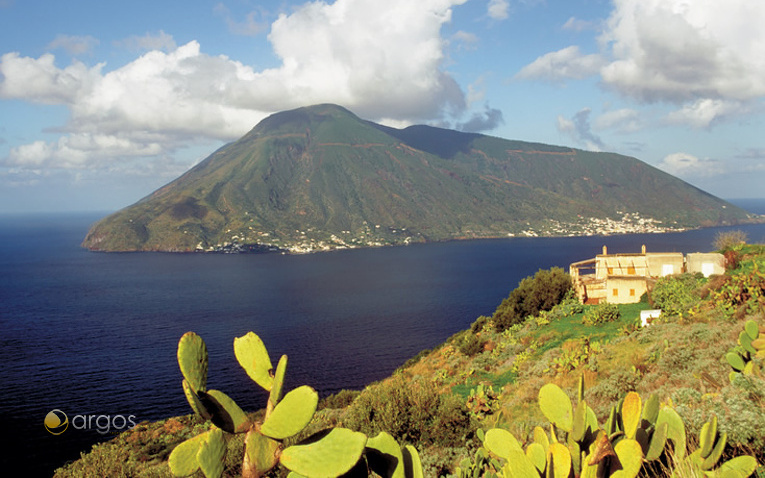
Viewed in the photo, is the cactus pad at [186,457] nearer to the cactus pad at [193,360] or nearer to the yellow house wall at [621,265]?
the cactus pad at [193,360]

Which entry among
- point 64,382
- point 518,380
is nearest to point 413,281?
point 64,382

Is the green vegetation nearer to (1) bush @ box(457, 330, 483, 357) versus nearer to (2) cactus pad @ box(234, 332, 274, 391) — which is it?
(2) cactus pad @ box(234, 332, 274, 391)

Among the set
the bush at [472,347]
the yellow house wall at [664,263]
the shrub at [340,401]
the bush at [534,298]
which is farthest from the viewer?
the yellow house wall at [664,263]

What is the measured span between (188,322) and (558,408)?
7368 cm

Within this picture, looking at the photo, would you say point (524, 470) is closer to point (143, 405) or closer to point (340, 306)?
point (143, 405)

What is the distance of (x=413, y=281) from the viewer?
106 metres

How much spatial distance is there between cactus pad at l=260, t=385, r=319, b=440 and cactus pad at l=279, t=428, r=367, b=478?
0.55 feet

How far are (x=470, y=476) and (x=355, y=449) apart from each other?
4.37 metres

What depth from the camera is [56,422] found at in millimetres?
34781

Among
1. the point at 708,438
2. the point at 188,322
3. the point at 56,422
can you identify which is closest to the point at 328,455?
the point at 708,438

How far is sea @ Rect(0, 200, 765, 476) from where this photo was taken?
126ft

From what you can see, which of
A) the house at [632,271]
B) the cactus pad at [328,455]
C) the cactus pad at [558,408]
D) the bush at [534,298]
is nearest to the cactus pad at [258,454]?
the cactus pad at [328,455]

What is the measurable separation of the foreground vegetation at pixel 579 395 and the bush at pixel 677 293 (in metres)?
0.09

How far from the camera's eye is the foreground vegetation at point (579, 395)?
175 inches
